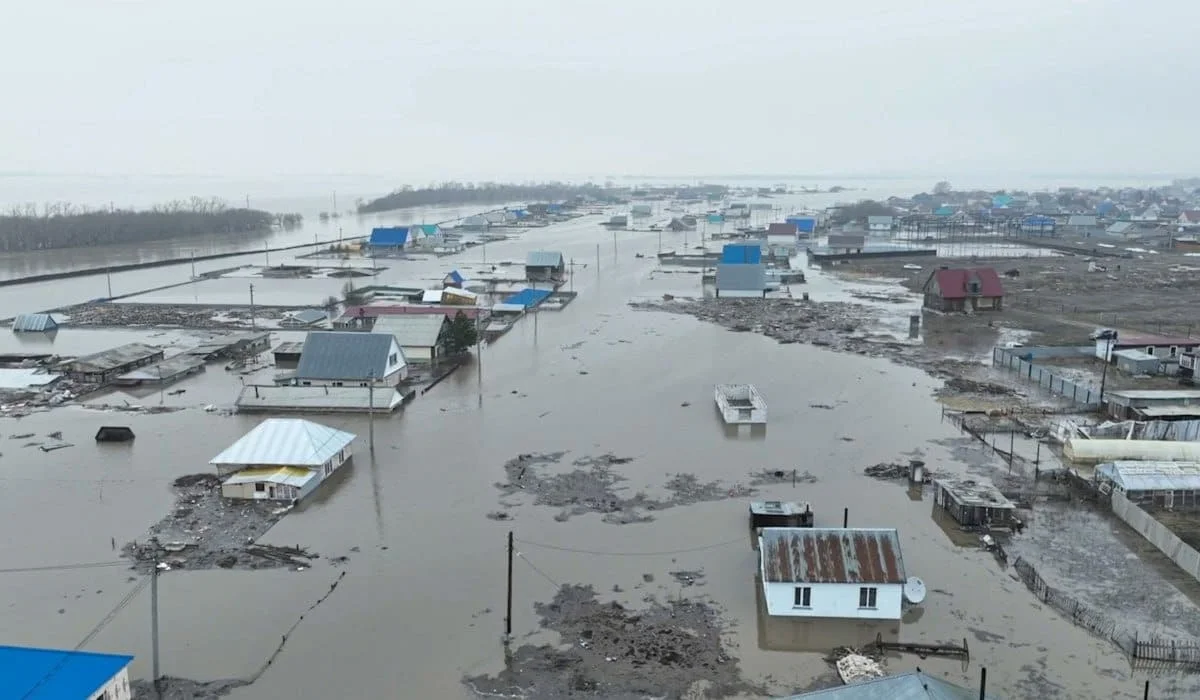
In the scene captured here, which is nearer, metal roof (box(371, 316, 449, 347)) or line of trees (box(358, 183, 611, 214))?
metal roof (box(371, 316, 449, 347))

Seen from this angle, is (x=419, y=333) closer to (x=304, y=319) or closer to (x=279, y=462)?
(x=304, y=319)

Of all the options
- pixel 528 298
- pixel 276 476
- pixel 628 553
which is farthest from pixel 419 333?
pixel 628 553

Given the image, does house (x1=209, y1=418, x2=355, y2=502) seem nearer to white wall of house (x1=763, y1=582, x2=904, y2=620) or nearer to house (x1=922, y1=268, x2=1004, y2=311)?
white wall of house (x1=763, y1=582, x2=904, y2=620)

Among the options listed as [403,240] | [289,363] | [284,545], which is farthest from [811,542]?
[403,240]

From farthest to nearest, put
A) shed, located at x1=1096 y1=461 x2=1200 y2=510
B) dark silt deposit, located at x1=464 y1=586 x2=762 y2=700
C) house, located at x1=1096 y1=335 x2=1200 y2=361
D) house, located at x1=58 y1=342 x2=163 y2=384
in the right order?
1. house, located at x1=1096 y1=335 x2=1200 y2=361
2. house, located at x1=58 y1=342 x2=163 y2=384
3. shed, located at x1=1096 y1=461 x2=1200 y2=510
4. dark silt deposit, located at x1=464 y1=586 x2=762 y2=700

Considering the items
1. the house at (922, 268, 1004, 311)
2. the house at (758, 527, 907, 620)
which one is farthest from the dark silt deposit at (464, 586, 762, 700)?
the house at (922, 268, 1004, 311)

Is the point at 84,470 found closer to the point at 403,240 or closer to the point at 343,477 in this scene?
the point at 343,477
